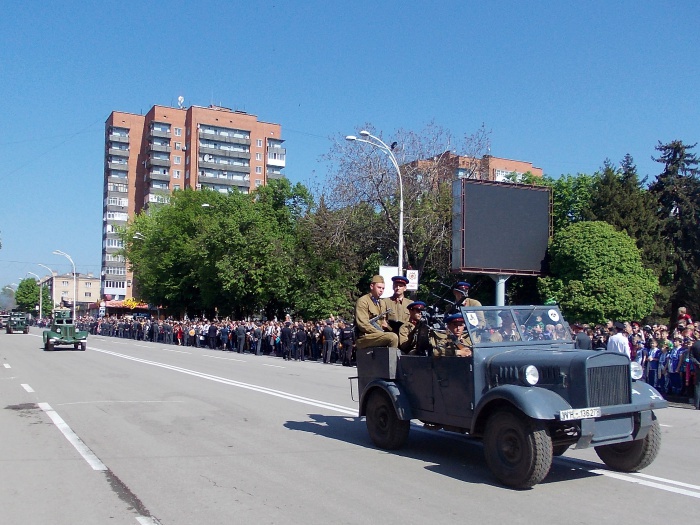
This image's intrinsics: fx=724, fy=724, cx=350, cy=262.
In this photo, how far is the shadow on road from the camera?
7.92 metres

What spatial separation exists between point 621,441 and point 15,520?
5.84 meters

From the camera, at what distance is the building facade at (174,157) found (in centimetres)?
10394

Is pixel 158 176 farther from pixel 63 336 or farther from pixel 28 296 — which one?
pixel 28 296

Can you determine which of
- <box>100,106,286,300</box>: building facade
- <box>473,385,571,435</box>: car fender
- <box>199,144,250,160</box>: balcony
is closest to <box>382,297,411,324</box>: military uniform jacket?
<box>473,385,571,435</box>: car fender

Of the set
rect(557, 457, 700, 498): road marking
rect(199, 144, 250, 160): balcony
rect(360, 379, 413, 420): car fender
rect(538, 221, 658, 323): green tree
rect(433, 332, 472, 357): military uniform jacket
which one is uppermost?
rect(199, 144, 250, 160): balcony

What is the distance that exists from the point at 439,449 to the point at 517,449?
2306mm

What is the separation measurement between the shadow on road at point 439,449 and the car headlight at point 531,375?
1.10 meters

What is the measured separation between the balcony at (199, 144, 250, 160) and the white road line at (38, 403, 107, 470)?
9299 centimetres

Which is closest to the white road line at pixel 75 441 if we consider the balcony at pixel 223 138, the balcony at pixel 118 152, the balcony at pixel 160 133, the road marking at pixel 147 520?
the road marking at pixel 147 520

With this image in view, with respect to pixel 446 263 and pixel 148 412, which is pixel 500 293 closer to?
pixel 446 263

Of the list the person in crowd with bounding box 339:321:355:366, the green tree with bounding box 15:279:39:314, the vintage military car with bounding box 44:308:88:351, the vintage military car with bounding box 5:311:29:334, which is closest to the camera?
the person in crowd with bounding box 339:321:355:366

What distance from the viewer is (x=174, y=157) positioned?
346 ft

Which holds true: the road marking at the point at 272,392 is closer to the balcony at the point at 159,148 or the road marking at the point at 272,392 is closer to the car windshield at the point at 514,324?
the car windshield at the point at 514,324

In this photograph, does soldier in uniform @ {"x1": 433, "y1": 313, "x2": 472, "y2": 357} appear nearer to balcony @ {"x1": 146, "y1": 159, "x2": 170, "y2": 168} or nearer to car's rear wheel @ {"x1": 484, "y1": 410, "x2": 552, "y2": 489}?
car's rear wheel @ {"x1": 484, "y1": 410, "x2": 552, "y2": 489}
